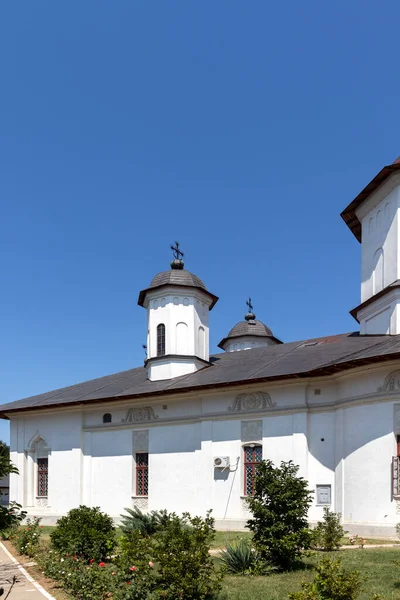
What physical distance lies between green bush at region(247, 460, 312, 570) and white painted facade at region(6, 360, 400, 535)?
5158 millimetres

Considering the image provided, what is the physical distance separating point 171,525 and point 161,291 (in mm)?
13874

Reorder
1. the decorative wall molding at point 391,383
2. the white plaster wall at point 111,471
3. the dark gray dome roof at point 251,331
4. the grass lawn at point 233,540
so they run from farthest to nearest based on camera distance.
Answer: the dark gray dome roof at point 251,331 < the white plaster wall at point 111,471 < the decorative wall molding at point 391,383 < the grass lawn at point 233,540

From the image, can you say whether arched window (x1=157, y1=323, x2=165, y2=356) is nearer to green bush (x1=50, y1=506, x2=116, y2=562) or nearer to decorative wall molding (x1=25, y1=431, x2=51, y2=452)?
decorative wall molding (x1=25, y1=431, x2=51, y2=452)

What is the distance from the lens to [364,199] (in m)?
19.3

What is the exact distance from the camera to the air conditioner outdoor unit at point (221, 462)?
17.4 metres

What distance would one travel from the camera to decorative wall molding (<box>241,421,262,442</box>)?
1716 centimetres

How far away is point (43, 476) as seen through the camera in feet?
72.1

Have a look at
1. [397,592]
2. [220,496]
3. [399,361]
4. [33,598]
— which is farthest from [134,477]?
[397,592]

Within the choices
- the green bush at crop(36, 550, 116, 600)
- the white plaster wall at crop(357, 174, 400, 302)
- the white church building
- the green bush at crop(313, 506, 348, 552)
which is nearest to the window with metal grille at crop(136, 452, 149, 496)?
the white church building

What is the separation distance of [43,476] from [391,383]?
44.3 feet

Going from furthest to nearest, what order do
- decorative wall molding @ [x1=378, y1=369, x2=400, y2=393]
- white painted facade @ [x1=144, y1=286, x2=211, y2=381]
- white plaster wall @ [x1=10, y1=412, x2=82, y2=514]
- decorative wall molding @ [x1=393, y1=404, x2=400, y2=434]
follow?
white painted facade @ [x1=144, y1=286, x2=211, y2=381]
white plaster wall @ [x1=10, y1=412, x2=82, y2=514]
decorative wall molding @ [x1=378, y1=369, x2=400, y2=393]
decorative wall molding @ [x1=393, y1=404, x2=400, y2=434]

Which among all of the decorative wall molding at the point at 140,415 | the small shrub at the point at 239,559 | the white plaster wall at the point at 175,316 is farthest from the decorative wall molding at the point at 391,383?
the white plaster wall at the point at 175,316

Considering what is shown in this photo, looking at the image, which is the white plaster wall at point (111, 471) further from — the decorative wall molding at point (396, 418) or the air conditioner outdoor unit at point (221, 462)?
the decorative wall molding at point (396, 418)

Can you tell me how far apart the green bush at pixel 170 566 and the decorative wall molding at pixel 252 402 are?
341 inches
